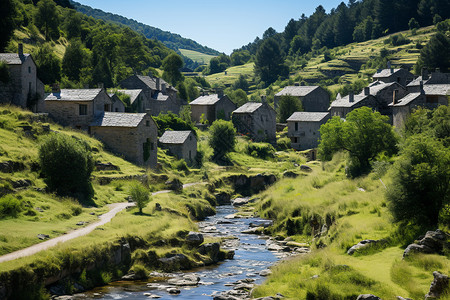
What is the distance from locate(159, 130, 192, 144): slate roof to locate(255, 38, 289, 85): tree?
112443 millimetres

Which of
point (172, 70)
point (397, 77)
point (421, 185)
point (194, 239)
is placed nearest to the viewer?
point (421, 185)

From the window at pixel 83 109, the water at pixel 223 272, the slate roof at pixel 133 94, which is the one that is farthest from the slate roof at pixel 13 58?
the slate roof at pixel 133 94

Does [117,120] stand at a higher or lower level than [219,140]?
higher

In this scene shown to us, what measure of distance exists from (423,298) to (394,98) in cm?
5498

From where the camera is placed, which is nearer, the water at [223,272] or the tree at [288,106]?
the water at [223,272]

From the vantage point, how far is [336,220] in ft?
127

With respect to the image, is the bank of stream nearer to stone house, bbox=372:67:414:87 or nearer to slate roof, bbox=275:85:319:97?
slate roof, bbox=275:85:319:97

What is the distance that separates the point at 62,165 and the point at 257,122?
56186 mm

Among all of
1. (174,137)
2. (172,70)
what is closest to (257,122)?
(174,137)

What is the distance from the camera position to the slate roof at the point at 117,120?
5959 cm

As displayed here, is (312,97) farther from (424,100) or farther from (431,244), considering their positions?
(431,244)

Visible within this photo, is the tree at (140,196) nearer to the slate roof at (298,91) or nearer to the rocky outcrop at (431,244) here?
the rocky outcrop at (431,244)

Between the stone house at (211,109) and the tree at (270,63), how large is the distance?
81.8 m

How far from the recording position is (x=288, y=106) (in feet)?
342
